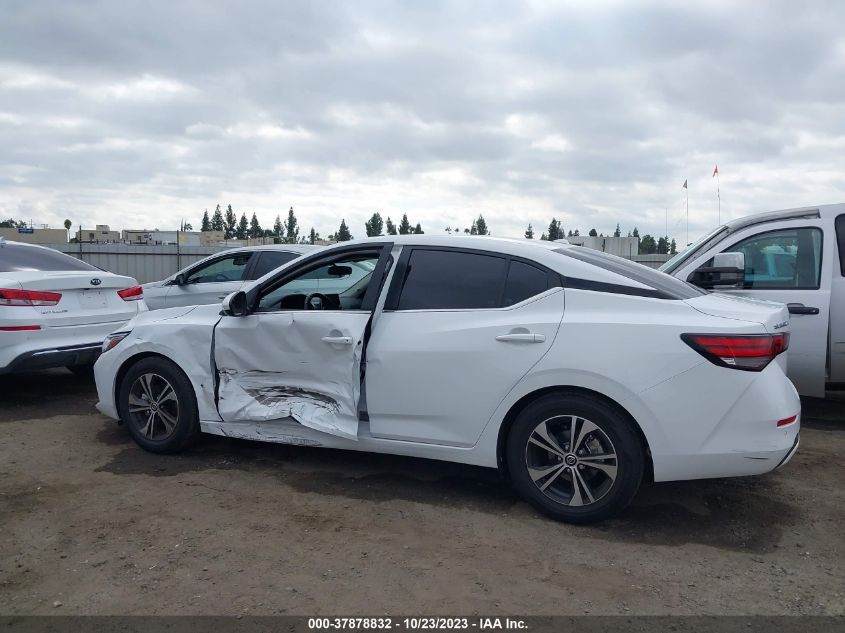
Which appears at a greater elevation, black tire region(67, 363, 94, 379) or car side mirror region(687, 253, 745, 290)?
car side mirror region(687, 253, 745, 290)

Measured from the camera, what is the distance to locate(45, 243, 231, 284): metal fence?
63.1 feet

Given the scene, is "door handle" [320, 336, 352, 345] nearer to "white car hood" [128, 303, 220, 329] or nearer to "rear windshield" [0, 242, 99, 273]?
"white car hood" [128, 303, 220, 329]

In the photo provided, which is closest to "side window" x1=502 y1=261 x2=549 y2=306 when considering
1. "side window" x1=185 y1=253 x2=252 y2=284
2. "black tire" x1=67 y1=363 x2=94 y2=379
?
"black tire" x1=67 y1=363 x2=94 y2=379

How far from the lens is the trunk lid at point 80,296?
21.7 ft

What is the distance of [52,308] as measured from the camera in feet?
21.8

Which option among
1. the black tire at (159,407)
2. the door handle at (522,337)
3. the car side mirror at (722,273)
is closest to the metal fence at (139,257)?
the black tire at (159,407)

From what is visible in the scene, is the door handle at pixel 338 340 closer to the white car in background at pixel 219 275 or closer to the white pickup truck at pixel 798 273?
the white pickup truck at pixel 798 273

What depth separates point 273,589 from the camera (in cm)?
319

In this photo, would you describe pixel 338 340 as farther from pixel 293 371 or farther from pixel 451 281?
pixel 451 281

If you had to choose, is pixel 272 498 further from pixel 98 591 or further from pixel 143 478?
pixel 98 591

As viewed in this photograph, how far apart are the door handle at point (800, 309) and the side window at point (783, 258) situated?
193 millimetres

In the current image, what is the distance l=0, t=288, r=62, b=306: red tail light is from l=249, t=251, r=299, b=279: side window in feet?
9.76

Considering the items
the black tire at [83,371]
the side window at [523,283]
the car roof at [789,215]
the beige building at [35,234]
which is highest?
the beige building at [35,234]

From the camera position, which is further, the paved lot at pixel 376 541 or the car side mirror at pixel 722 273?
the car side mirror at pixel 722 273
